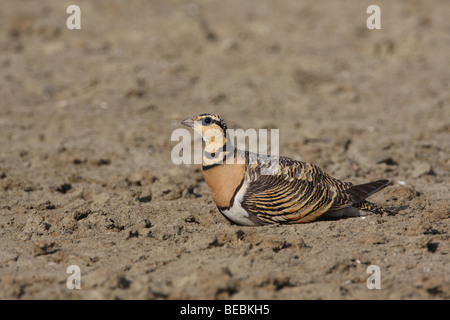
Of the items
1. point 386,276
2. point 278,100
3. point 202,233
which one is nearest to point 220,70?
point 278,100

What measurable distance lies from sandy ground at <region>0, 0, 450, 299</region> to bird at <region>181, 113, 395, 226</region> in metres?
0.15

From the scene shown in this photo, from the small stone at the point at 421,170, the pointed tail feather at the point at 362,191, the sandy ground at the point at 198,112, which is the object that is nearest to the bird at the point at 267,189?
the pointed tail feather at the point at 362,191

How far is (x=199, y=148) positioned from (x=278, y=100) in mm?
2546

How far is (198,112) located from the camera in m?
10.1

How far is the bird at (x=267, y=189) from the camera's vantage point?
218 inches

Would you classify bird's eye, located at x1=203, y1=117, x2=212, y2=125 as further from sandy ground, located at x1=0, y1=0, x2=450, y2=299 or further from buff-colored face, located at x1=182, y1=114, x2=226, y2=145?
sandy ground, located at x1=0, y1=0, x2=450, y2=299

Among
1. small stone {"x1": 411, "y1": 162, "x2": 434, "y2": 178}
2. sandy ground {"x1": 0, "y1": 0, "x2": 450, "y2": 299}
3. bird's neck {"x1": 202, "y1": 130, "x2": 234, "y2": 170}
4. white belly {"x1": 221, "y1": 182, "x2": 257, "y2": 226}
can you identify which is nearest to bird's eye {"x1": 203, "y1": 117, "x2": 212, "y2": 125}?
bird's neck {"x1": 202, "y1": 130, "x2": 234, "y2": 170}

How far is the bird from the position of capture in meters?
5.53

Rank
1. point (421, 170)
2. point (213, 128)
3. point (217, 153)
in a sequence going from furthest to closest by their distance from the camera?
point (421, 170)
point (213, 128)
point (217, 153)

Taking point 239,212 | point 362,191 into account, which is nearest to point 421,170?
point 362,191

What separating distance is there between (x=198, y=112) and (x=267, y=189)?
473cm

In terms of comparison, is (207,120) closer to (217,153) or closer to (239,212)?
(217,153)

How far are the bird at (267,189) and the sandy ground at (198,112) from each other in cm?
15
